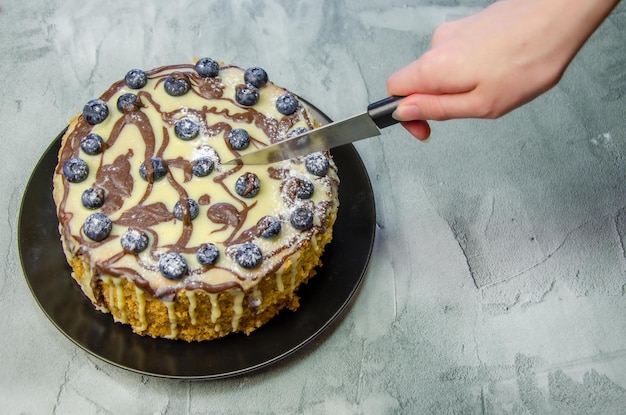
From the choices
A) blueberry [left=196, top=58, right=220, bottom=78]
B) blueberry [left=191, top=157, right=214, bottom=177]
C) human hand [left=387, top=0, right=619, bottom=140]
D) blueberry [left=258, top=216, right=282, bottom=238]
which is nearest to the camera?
human hand [left=387, top=0, right=619, bottom=140]

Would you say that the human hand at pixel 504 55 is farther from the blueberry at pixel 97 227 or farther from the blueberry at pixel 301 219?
the blueberry at pixel 97 227

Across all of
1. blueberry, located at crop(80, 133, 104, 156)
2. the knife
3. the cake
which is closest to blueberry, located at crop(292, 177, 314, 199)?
the cake

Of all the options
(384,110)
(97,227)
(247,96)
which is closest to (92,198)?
(97,227)

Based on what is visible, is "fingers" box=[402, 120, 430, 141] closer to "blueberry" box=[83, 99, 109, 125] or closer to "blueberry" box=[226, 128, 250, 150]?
"blueberry" box=[226, 128, 250, 150]

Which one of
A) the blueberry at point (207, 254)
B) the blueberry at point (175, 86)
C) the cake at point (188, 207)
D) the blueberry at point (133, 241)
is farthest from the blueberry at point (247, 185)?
the blueberry at point (175, 86)

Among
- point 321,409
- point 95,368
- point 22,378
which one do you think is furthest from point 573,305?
point 22,378
